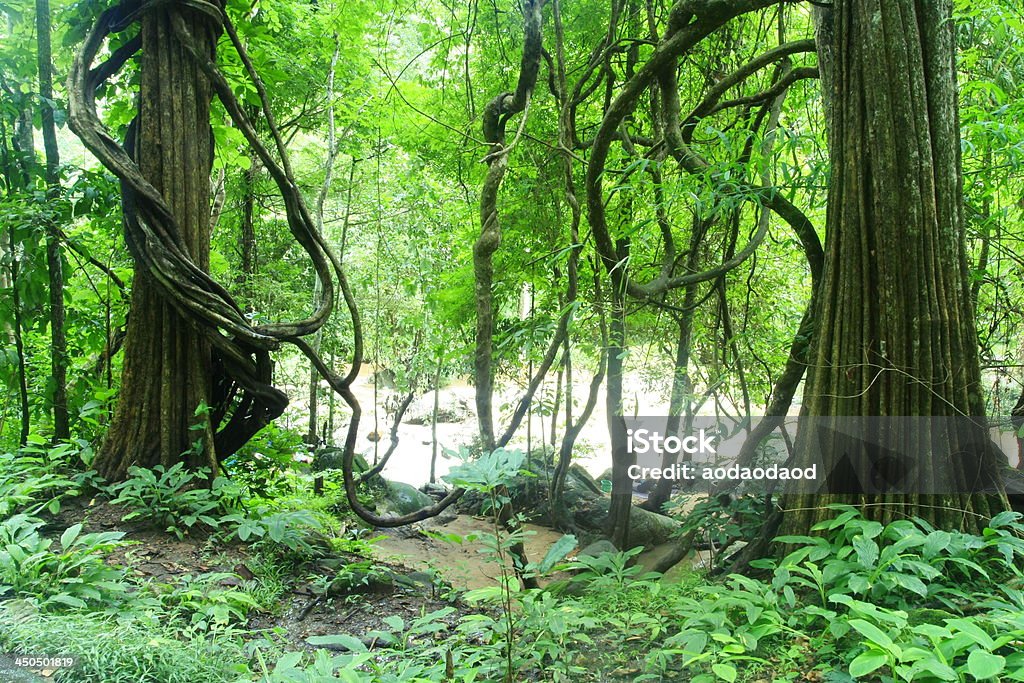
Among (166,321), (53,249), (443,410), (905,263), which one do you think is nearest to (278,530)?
(166,321)

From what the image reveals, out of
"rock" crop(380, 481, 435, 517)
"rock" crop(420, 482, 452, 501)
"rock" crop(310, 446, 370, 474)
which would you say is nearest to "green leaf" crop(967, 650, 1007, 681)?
"rock" crop(380, 481, 435, 517)

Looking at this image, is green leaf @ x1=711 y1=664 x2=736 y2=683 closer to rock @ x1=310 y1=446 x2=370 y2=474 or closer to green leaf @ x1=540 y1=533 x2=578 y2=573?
green leaf @ x1=540 y1=533 x2=578 y2=573

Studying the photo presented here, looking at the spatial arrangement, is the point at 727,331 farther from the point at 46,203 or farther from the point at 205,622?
the point at 46,203

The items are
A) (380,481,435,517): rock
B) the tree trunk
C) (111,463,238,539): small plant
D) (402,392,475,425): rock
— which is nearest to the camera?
(111,463,238,539): small plant

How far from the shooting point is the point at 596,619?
5.62ft

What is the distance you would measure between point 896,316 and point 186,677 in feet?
6.29

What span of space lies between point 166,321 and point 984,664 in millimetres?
2537

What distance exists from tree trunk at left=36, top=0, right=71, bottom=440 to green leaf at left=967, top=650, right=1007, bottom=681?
295 centimetres

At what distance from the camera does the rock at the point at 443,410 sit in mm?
6688

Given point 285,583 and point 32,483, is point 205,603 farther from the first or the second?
point 32,483

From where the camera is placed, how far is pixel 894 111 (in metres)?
1.96

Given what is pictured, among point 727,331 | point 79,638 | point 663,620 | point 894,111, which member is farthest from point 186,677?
point 727,331

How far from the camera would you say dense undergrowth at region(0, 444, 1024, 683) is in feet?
4.54

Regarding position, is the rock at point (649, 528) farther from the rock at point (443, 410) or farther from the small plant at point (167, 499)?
the rock at point (443, 410)
